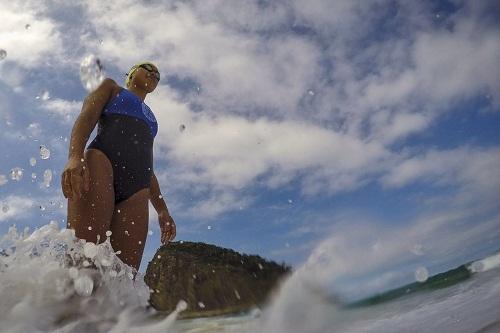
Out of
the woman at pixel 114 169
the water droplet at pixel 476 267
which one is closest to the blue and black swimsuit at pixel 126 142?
the woman at pixel 114 169

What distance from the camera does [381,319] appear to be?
2.83m

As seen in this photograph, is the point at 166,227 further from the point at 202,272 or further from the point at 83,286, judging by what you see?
the point at 202,272

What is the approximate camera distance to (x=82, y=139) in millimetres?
2734

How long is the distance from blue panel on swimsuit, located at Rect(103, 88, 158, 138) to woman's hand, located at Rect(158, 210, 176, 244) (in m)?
0.74

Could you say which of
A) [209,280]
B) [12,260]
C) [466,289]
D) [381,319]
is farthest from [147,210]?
[209,280]

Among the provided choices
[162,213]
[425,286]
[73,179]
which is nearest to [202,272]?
[162,213]

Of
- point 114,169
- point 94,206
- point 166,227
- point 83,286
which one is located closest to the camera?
point 83,286

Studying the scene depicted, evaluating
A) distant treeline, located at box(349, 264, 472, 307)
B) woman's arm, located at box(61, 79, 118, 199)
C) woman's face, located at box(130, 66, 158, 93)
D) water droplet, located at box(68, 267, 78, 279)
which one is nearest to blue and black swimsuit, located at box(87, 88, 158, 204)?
woman's arm, located at box(61, 79, 118, 199)

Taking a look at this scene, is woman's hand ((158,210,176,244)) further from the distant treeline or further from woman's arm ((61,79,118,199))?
the distant treeline

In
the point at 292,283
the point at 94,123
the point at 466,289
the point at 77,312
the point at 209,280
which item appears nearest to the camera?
the point at 77,312

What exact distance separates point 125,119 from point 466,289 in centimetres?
279

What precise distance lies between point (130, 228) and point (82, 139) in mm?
708

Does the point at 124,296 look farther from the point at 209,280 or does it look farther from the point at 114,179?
the point at 209,280

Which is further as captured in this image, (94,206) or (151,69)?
(151,69)
